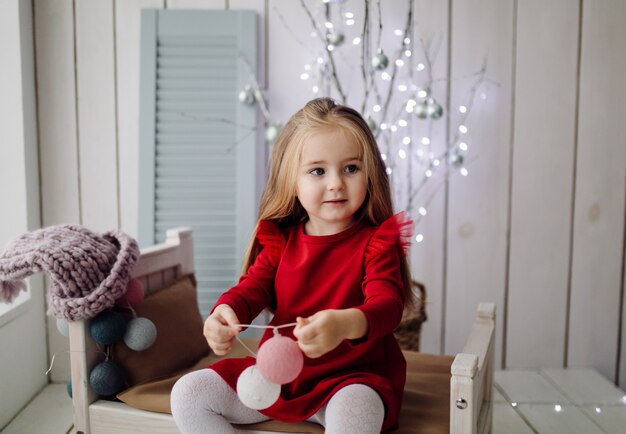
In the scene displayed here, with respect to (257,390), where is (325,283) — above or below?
above

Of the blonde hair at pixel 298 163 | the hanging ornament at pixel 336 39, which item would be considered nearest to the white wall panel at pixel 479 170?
the hanging ornament at pixel 336 39

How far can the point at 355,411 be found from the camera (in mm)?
951

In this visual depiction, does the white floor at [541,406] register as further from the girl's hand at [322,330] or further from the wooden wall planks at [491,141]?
the girl's hand at [322,330]

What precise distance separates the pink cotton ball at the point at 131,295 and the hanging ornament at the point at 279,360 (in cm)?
50

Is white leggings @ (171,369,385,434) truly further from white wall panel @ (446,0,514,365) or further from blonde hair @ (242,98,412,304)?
white wall panel @ (446,0,514,365)

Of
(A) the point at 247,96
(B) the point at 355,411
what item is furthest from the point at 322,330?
(A) the point at 247,96

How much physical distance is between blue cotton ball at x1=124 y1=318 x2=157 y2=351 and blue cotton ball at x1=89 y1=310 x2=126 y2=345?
0.8 inches

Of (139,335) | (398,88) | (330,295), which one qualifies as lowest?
(139,335)

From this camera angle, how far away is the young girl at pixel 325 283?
39.1 inches

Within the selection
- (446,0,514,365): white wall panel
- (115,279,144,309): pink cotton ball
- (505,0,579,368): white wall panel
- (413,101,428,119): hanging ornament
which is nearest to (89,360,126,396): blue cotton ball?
(115,279,144,309): pink cotton ball

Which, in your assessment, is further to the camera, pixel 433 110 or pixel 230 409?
pixel 433 110

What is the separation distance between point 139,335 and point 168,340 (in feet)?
0.46

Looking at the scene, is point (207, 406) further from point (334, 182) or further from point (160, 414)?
point (334, 182)

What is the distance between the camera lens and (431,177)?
1949 mm
